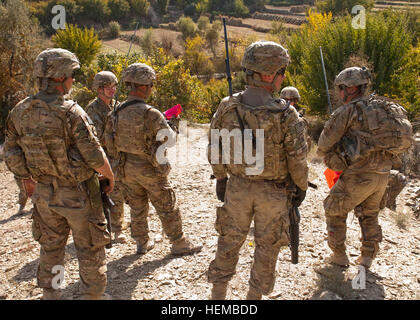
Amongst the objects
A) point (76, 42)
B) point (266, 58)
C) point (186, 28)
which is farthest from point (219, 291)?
point (186, 28)

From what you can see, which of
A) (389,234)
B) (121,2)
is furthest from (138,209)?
(121,2)

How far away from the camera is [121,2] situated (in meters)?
47.1

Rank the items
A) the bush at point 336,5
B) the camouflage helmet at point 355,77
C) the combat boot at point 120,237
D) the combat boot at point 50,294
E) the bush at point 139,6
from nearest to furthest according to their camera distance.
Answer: the combat boot at point 50,294, the camouflage helmet at point 355,77, the combat boot at point 120,237, the bush at point 336,5, the bush at point 139,6

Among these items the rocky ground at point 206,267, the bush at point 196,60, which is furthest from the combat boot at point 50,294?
the bush at point 196,60

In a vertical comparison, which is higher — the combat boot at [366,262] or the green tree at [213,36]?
the green tree at [213,36]

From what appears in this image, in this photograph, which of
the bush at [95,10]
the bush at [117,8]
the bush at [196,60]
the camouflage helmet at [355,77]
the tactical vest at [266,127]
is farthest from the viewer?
the bush at [117,8]

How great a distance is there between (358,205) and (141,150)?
271 cm

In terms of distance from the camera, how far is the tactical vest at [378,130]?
11.8 feet

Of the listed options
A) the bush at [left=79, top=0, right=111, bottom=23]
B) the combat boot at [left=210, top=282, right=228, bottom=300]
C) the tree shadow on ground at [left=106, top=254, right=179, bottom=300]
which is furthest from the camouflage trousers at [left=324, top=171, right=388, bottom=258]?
the bush at [left=79, top=0, right=111, bottom=23]

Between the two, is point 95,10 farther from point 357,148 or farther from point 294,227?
point 294,227

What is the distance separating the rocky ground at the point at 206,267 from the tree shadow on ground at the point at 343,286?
0.01m

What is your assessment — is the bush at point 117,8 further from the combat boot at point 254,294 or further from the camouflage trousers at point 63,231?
the combat boot at point 254,294
